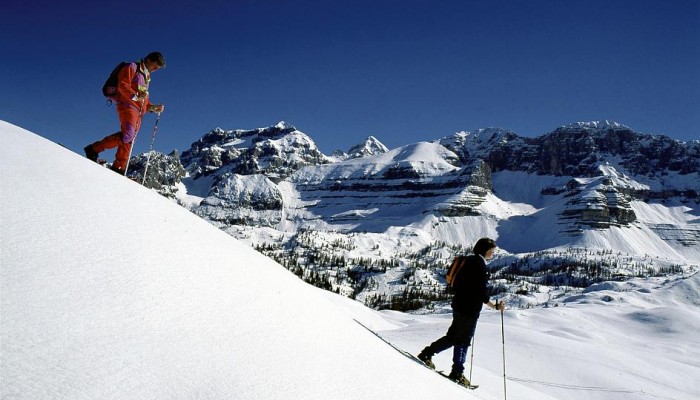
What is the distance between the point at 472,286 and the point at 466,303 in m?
0.28

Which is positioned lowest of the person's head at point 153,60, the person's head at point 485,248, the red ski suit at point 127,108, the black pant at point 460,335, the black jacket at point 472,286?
the black pant at point 460,335

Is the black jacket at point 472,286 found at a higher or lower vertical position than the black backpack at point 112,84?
lower

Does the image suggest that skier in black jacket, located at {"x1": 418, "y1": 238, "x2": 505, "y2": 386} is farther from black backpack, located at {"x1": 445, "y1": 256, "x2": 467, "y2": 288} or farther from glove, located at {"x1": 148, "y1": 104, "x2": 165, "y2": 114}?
glove, located at {"x1": 148, "y1": 104, "x2": 165, "y2": 114}

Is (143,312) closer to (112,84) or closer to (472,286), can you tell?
(472,286)

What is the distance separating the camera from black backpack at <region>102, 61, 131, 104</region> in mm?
7844

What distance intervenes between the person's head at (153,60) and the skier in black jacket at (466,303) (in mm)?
6854

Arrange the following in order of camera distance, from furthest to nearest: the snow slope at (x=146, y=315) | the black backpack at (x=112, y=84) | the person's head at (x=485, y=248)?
1. the black backpack at (x=112, y=84)
2. the person's head at (x=485, y=248)
3. the snow slope at (x=146, y=315)

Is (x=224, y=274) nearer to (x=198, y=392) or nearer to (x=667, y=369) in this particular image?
(x=198, y=392)

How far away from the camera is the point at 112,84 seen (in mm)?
7867

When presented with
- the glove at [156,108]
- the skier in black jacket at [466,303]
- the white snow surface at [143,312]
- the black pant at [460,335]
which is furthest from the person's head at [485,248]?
the glove at [156,108]

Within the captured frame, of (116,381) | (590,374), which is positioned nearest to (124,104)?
(116,381)

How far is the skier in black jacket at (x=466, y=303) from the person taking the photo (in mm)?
6473

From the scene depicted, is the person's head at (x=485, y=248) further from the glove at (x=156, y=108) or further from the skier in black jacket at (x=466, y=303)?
the glove at (x=156, y=108)

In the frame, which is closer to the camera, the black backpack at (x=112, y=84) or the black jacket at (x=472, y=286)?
the black jacket at (x=472, y=286)
